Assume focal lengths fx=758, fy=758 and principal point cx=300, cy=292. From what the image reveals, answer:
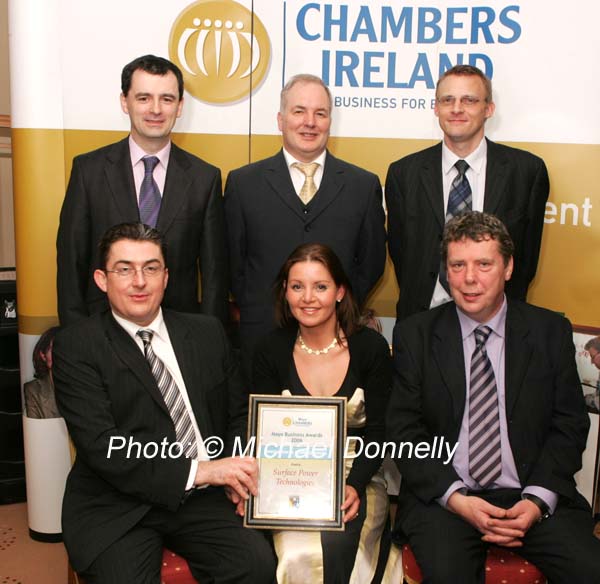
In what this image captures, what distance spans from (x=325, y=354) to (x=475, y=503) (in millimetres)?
864

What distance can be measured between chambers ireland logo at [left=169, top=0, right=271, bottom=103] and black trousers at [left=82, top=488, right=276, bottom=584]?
2158 millimetres

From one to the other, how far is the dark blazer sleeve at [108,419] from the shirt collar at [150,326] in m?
0.08

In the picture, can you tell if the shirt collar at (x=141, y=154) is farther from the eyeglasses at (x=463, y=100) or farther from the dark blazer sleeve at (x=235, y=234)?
the eyeglasses at (x=463, y=100)

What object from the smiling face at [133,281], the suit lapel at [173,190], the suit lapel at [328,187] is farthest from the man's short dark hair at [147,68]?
the smiling face at [133,281]

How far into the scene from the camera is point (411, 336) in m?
3.02

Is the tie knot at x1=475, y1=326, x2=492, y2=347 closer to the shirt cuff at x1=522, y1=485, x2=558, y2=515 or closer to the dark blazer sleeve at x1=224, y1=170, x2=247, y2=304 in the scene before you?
the shirt cuff at x1=522, y1=485, x2=558, y2=515

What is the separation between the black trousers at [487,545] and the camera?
103 inches

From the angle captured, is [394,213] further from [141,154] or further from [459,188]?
[141,154]

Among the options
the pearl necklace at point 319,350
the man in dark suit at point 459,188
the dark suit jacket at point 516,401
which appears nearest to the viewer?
the dark suit jacket at point 516,401

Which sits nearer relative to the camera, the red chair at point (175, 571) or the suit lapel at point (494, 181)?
the red chair at point (175, 571)

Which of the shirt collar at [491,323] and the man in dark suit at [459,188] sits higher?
the man in dark suit at [459,188]

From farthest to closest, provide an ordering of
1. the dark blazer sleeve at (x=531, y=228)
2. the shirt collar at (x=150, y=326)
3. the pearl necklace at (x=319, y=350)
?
the dark blazer sleeve at (x=531, y=228) < the pearl necklace at (x=319, y=350) < the shirt collar at (x=150, y=326)

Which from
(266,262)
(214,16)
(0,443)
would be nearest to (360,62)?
(214,16)

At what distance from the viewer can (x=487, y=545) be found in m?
2.79
